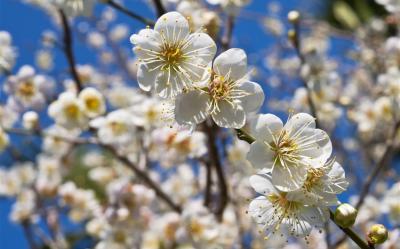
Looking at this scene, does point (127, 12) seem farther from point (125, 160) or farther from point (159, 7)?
point (125, 160)

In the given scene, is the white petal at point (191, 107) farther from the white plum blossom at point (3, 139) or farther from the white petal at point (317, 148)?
the white plum blossom at point (3, 139)

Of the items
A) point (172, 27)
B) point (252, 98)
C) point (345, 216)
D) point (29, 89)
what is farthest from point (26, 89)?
point (345, 216)

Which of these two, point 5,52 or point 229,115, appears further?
point 5,52

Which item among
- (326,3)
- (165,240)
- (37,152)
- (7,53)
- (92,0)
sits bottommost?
(165,240)

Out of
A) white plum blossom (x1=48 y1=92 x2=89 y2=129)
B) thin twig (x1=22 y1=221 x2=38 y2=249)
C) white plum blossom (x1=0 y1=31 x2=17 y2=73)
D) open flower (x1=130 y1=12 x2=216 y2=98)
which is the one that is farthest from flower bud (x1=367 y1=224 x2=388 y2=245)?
thin twig (x1=22 y1=221 x2=38 y2=249)

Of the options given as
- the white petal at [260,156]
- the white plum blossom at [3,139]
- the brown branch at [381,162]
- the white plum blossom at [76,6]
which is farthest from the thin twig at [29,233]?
the white petal at [260,156]

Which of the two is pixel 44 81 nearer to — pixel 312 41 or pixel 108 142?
pixel 108 142

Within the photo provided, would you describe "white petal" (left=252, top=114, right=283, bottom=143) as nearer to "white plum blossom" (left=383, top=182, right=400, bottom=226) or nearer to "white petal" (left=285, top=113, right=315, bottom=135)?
"white petal" (left=285, top=113, right=315, bottom=135)

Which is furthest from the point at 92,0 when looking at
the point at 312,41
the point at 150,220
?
the point at 312,41
